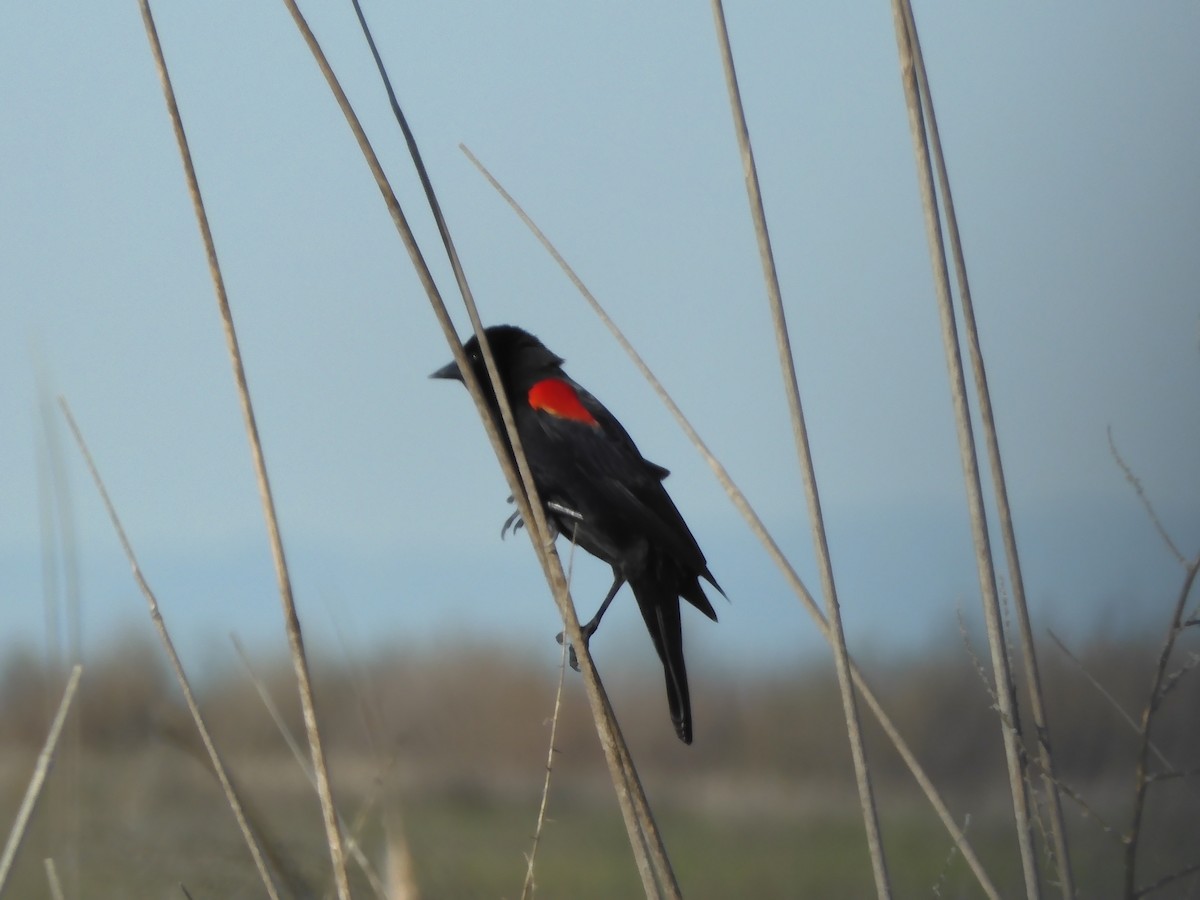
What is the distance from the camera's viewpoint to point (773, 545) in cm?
177

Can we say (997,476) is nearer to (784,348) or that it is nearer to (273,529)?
(784,348)

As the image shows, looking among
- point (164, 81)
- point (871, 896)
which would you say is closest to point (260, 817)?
point (164, 81)

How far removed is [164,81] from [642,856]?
4.32 ft

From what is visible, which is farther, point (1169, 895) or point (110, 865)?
point (110, 865)

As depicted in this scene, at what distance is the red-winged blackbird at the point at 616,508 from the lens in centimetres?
241

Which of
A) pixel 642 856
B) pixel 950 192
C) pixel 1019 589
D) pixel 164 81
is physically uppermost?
pixel 164 81

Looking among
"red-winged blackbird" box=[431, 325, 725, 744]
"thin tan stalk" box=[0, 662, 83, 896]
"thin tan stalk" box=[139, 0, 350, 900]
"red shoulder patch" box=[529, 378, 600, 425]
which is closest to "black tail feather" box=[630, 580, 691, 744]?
"red-winged blackbird" box=[431, 325, 725, 744]

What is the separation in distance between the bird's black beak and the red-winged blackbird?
3.8 inches

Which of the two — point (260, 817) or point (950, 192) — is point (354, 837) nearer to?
point (260, 817)

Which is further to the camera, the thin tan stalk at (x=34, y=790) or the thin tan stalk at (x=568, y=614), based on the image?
the thin tan stalk at (x=34, y=790)

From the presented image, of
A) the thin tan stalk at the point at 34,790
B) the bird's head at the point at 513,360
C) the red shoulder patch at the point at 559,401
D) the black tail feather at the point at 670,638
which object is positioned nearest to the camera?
the thin tan stalk at the point at 34,790

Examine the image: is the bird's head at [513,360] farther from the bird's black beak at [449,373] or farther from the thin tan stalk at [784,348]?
the thin tan stalk at [784,348]

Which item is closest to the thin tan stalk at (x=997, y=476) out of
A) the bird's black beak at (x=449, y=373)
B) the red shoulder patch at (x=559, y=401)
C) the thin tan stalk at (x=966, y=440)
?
the thin tan stalk at (x=966, y=440)

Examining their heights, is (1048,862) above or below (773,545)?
below
